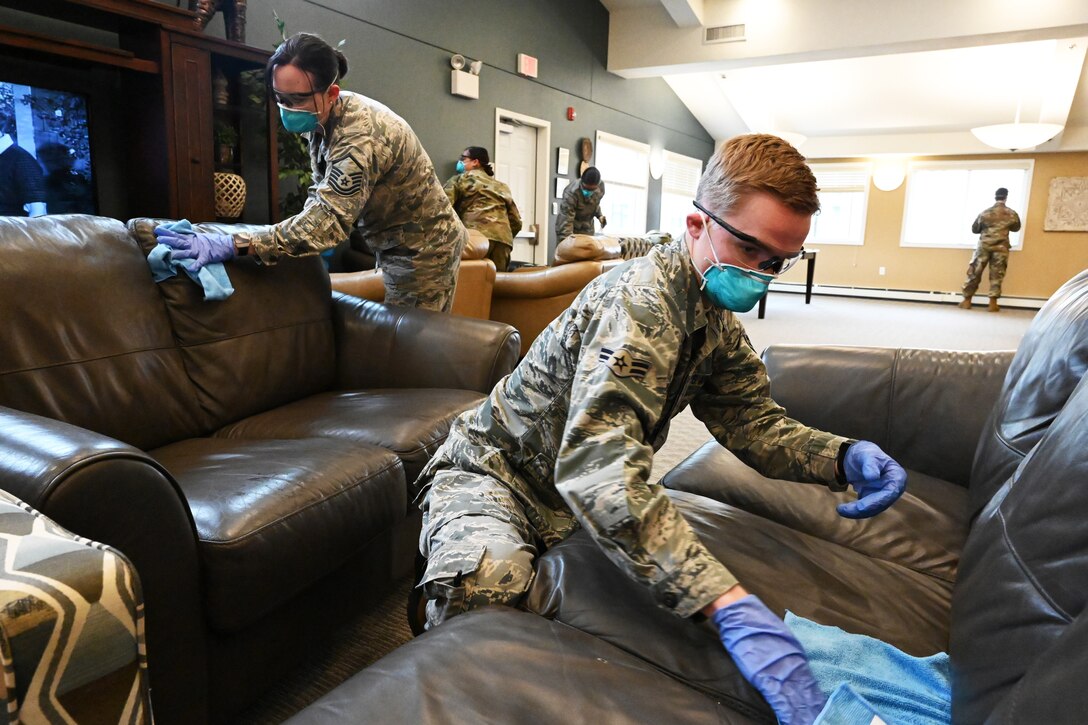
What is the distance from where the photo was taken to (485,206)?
4.44 metres

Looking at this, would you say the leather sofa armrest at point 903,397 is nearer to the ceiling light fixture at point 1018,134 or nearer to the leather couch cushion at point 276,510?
the leather couch cushion at point 276,510

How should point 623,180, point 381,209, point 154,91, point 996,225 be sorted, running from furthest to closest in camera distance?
point 996,225 → point 623,180 → point 154,91 → point 381,209

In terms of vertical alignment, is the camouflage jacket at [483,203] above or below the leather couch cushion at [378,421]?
above

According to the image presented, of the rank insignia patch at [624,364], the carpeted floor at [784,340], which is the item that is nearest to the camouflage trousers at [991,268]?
the carpeted floor at [784,340]

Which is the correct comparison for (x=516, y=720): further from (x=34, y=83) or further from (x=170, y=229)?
(x=34, y=83)

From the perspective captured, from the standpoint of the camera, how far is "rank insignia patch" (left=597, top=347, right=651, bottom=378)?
0.86m

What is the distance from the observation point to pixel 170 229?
169 centimetres

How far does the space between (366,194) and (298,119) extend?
11.4 inches

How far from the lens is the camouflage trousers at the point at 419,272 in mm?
2406

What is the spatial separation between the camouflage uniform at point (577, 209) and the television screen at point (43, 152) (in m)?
4.12

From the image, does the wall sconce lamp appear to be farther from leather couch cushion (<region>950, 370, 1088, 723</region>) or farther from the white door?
leather couch cushion (<region>950, 370, 1088, 723</region>)

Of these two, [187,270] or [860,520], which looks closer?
[860,520]

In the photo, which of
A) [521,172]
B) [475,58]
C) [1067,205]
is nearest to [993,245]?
[1067,205]

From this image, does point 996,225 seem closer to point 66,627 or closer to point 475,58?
point 475,58
